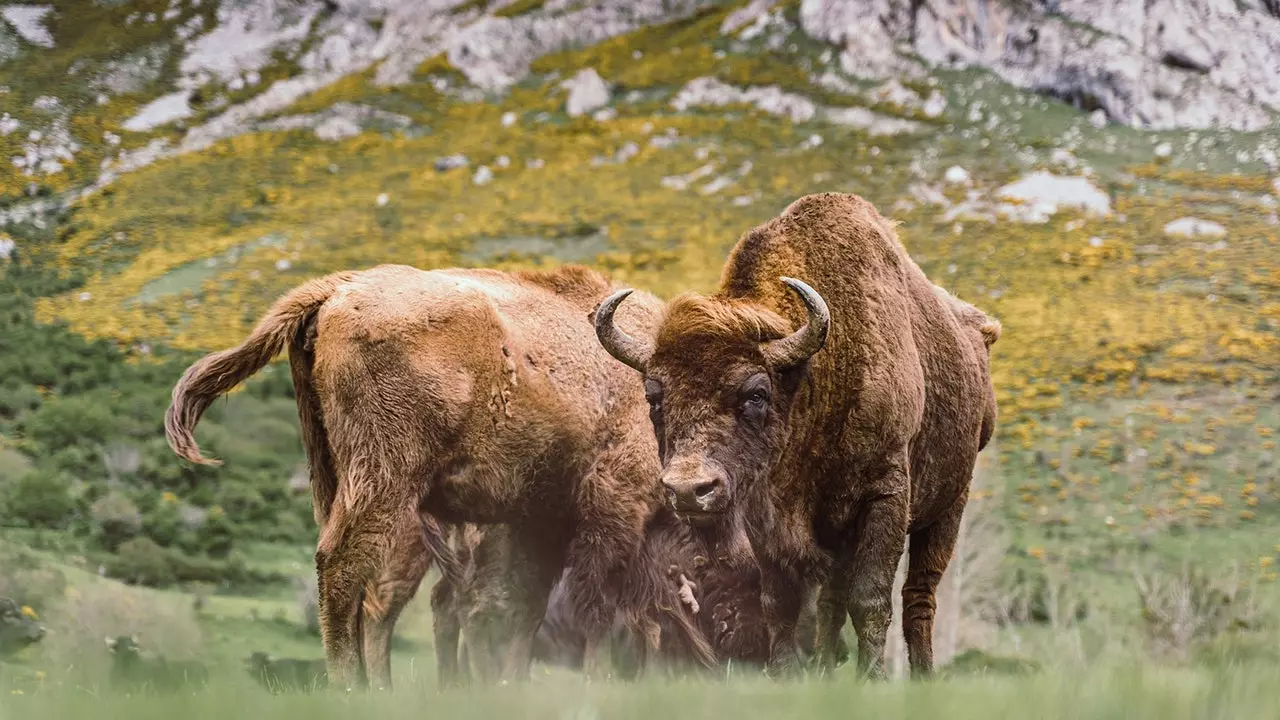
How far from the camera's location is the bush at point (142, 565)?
2470 cm

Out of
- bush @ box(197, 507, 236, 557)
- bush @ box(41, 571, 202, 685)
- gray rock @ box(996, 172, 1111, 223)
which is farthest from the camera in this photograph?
gray rock @ box(996, 172, 1111, 223)

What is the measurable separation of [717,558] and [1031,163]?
3167 cm

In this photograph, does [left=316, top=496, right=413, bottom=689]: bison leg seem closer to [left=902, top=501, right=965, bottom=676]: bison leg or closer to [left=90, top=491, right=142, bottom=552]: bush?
[left=902, top=501, right=965, bottom=676]: bison leg

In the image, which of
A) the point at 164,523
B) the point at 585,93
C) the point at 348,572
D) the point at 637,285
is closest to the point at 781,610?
the point at 348,572

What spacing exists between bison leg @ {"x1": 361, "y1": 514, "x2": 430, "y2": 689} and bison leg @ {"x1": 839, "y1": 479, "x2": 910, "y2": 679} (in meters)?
2.43

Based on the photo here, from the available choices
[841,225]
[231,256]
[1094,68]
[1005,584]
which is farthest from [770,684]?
[1094,68]

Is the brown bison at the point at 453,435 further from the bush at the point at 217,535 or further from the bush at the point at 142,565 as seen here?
the bush at the point at 217,535

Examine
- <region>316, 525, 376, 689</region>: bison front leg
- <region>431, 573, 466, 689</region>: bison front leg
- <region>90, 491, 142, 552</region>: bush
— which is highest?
<region>316, 525, 376, 689</region>: bison front leg

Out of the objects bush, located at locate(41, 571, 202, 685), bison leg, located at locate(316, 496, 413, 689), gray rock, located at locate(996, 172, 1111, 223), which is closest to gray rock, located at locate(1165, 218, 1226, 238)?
gray rock, located at locate(996, 172, 1111, 223)

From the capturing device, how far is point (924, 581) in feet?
23.5

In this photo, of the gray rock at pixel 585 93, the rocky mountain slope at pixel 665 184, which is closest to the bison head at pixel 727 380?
the rocky mountain slope at pixel 665 184

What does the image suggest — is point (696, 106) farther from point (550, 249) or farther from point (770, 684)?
point (770, 684)

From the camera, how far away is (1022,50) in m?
38.8

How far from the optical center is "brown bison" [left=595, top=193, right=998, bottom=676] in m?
5.79
